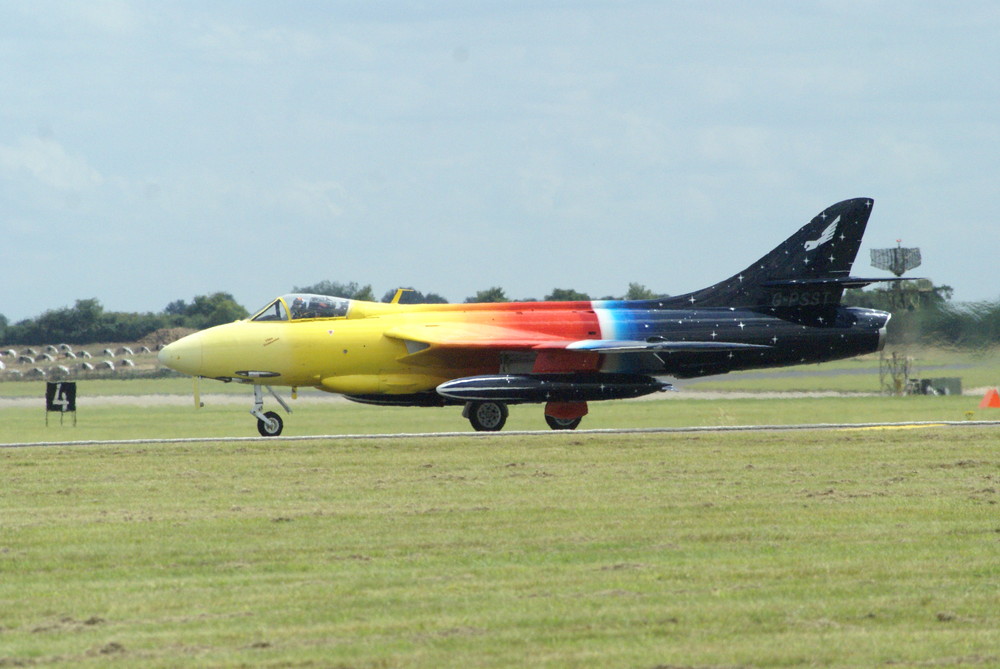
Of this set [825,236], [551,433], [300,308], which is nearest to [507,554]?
[551,433]

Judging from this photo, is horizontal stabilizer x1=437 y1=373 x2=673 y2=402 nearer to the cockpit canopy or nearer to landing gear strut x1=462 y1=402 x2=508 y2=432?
landing gear strut x1=462 y1=402 x2=508 y2=432

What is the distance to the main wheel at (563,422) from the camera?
80.1 feet

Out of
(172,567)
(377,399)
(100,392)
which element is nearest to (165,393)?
(100,392)

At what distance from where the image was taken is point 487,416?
23.9 meters

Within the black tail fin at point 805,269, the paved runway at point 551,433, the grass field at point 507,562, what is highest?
the black tail fin at point 805,269

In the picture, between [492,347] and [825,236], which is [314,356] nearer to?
[492,347]

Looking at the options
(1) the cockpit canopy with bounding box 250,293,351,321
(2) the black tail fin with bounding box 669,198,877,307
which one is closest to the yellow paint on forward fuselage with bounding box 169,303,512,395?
(1) the cockpit canopy with bounding box 250,293,351,321

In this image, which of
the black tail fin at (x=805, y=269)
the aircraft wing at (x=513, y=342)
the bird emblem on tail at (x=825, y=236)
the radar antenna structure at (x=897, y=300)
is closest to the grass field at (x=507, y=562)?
the aircraft wing at (x=513, y=342)

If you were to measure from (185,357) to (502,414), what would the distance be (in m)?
6.05

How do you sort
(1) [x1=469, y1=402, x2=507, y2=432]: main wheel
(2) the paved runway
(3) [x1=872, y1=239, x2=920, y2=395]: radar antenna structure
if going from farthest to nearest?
(3) [x1=872, y1=239, x2=920, y2=395]: radar antenna structure → (1) [x1=469, y1=402, x2=507, y2=432]: main wheel → (2) the paved runway

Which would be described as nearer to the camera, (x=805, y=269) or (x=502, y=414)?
(x=502, y=414)

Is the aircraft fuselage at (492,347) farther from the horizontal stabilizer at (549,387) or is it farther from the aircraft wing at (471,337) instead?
the horizontal stabilizer at (549,387)

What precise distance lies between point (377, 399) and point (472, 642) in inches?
701

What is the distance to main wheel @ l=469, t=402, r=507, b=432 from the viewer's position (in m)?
23.8
